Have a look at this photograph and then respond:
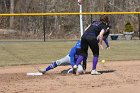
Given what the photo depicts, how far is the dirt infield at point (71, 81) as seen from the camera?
391 inches

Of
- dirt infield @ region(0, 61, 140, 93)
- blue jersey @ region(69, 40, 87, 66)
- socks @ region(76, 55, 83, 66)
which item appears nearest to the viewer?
dirt infield @ region(0, 61, 140, 93)

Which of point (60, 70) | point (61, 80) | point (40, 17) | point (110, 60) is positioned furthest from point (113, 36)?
point (61, 80)

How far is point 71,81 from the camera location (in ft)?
36.8

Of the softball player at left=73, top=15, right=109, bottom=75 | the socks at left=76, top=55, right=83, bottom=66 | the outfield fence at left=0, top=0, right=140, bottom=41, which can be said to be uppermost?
the softball player at left=73, top=15, right=109, bottom=75

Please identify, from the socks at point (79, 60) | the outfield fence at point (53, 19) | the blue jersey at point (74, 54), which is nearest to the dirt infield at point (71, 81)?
the socks at point (79, 60)

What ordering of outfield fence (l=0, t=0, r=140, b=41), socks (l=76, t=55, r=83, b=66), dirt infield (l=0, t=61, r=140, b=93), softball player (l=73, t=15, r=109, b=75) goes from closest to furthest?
dirt infield (l=0, t=61, r=140, b=93) < softball player (l=73, t=15, r=109, b=75) < socks (l=76, t=55, r=83, b=66) < outfield fence (l=0, t=0, r=140, b=41)

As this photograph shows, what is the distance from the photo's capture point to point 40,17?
32625 mm

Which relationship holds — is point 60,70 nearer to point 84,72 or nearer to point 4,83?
point 84,72

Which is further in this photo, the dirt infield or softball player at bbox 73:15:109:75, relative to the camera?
softball player at bbox 73:15:109:75

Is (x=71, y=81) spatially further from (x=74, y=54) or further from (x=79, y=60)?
(x=74, y=54)

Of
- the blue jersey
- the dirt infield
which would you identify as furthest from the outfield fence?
the blue jersey

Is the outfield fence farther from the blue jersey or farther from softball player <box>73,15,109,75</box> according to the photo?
softball player <box>73,15,109,75</box>

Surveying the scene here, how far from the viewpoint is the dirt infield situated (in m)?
9.94

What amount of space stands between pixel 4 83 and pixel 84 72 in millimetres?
2760
